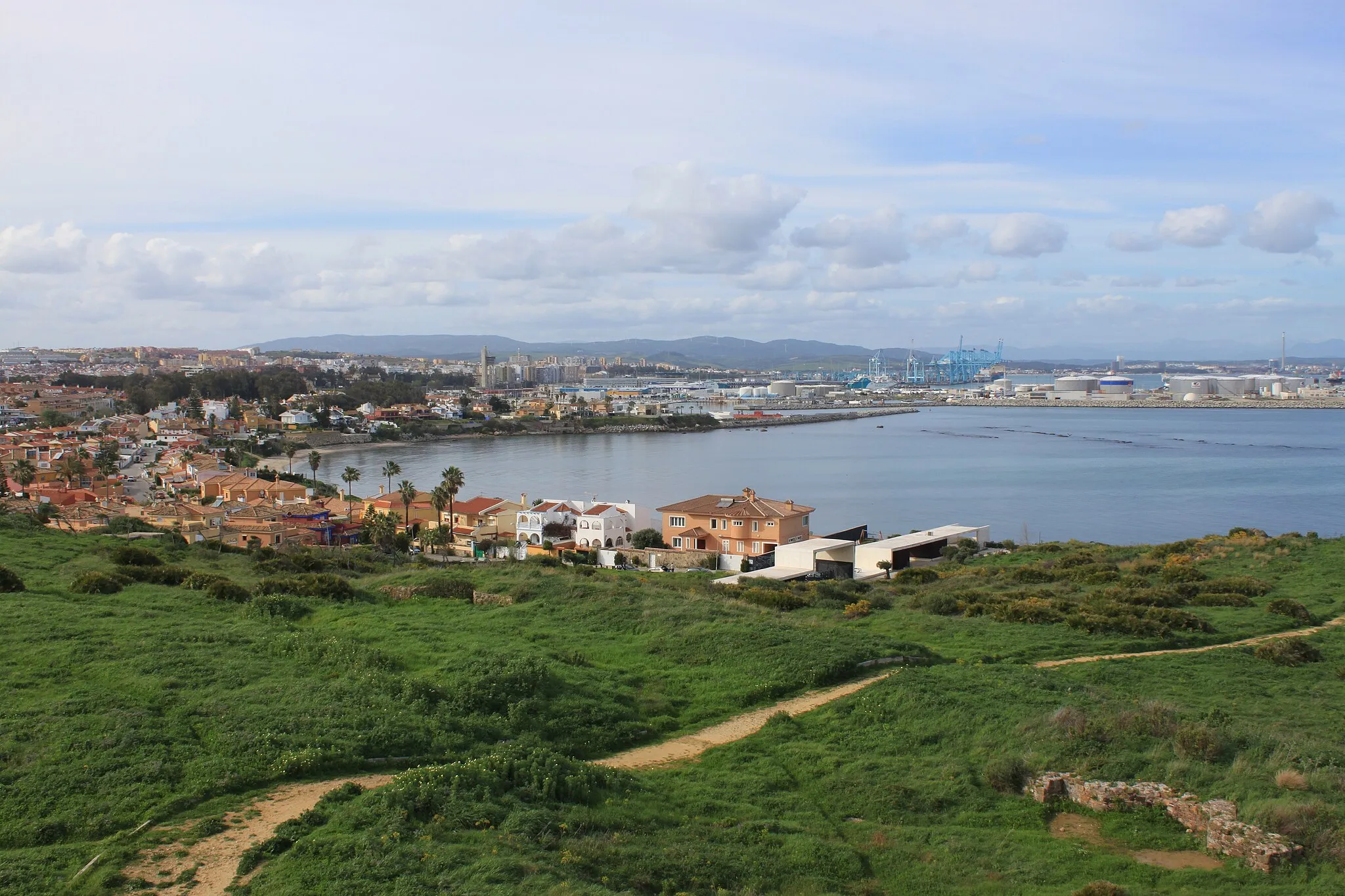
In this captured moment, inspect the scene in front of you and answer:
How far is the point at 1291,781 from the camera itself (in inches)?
167

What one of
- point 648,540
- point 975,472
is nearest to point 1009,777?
point 648,540

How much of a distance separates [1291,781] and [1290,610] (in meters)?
5.13

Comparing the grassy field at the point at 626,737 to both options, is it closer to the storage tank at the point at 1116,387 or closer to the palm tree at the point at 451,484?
the palm tree at the point at 451,484

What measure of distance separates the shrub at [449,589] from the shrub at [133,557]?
2.85 metres

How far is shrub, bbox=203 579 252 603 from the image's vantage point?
8125mm

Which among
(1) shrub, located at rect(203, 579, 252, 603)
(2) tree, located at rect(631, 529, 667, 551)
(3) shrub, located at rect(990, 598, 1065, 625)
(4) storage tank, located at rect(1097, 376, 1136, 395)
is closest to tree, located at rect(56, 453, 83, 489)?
(2) tree, located at rect(631, 529, 667, 551)

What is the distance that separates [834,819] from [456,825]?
172cm

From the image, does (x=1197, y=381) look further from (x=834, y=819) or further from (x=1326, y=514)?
(x=834, y=819)

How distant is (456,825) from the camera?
3711mm

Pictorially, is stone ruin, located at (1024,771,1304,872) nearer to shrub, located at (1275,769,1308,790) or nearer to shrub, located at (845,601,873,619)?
shrub, located at (1275,769,1308,790)

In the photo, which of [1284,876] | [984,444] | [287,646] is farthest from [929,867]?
[984,444]

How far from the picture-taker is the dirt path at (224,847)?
3.38m

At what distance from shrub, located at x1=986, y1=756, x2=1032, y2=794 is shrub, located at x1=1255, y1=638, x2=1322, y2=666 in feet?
11.2

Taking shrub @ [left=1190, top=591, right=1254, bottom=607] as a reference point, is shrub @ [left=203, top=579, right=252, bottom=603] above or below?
above
